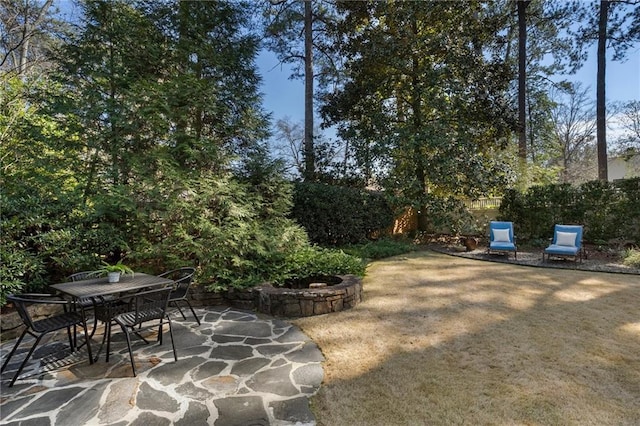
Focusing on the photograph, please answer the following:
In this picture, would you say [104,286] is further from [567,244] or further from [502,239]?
[567,244]

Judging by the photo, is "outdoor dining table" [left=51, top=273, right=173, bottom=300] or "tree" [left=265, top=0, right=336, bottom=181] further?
"tree" [left=265, top=0, right=336, bottom=181]

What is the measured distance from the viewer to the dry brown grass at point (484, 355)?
2.35 m

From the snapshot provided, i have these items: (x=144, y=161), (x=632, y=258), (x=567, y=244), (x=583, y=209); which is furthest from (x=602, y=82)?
(x=144, y=161)

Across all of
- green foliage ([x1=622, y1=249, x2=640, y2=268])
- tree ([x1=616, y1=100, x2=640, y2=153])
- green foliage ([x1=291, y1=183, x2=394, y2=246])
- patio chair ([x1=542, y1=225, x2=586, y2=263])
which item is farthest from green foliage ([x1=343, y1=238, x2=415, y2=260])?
tree ([x1=616, y1=100, x2=640, y2=153])

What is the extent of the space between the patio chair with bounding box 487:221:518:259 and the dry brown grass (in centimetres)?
223

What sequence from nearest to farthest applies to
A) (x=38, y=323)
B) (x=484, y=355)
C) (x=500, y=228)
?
(x=38, y=323)
(x=484, y=355)
(x=500, y=228)

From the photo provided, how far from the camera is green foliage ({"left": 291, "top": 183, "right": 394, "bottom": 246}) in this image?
328 inches

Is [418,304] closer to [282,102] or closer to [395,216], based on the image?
[395,216]

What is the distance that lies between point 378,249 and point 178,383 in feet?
21.0

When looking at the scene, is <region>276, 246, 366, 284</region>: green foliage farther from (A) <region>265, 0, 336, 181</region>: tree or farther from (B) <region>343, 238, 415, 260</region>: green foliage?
(A) <region>265, 0, 336, 181</region>: tree

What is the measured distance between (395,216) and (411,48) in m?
5.06

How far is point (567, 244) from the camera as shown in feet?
24.4

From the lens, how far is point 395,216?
1085 centimetres

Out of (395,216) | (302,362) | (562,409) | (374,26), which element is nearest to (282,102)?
(374,26)
